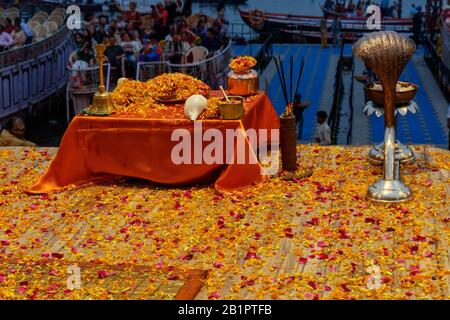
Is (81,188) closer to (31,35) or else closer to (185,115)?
(185,115)

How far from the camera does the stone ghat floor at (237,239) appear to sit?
584cm

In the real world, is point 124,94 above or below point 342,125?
above

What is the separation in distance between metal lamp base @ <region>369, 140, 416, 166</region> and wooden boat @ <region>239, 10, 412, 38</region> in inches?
690

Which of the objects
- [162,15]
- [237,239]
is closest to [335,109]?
[237,239]

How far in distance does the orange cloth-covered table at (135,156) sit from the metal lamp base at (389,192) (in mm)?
1184

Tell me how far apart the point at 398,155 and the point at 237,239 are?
8.60 ft

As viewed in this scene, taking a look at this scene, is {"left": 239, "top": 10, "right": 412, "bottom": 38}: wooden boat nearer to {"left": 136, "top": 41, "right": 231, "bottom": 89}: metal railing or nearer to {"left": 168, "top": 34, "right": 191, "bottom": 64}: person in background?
{"left": 168, "top": 34, "right": 191, "bottom": 64}: person in background

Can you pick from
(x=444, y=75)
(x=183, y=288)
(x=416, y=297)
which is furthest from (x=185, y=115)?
(x=444, y=75)

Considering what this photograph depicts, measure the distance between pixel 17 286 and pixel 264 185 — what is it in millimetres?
2887

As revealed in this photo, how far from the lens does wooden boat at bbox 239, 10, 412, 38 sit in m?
27.0

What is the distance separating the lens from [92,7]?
33906mm

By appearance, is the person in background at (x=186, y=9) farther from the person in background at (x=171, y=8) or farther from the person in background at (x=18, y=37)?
the person in background at (x=18, y=37)

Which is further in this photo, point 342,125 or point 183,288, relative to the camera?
point 342,125

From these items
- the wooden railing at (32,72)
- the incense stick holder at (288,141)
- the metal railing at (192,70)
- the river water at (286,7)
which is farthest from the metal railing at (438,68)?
the river water at (286,7)
